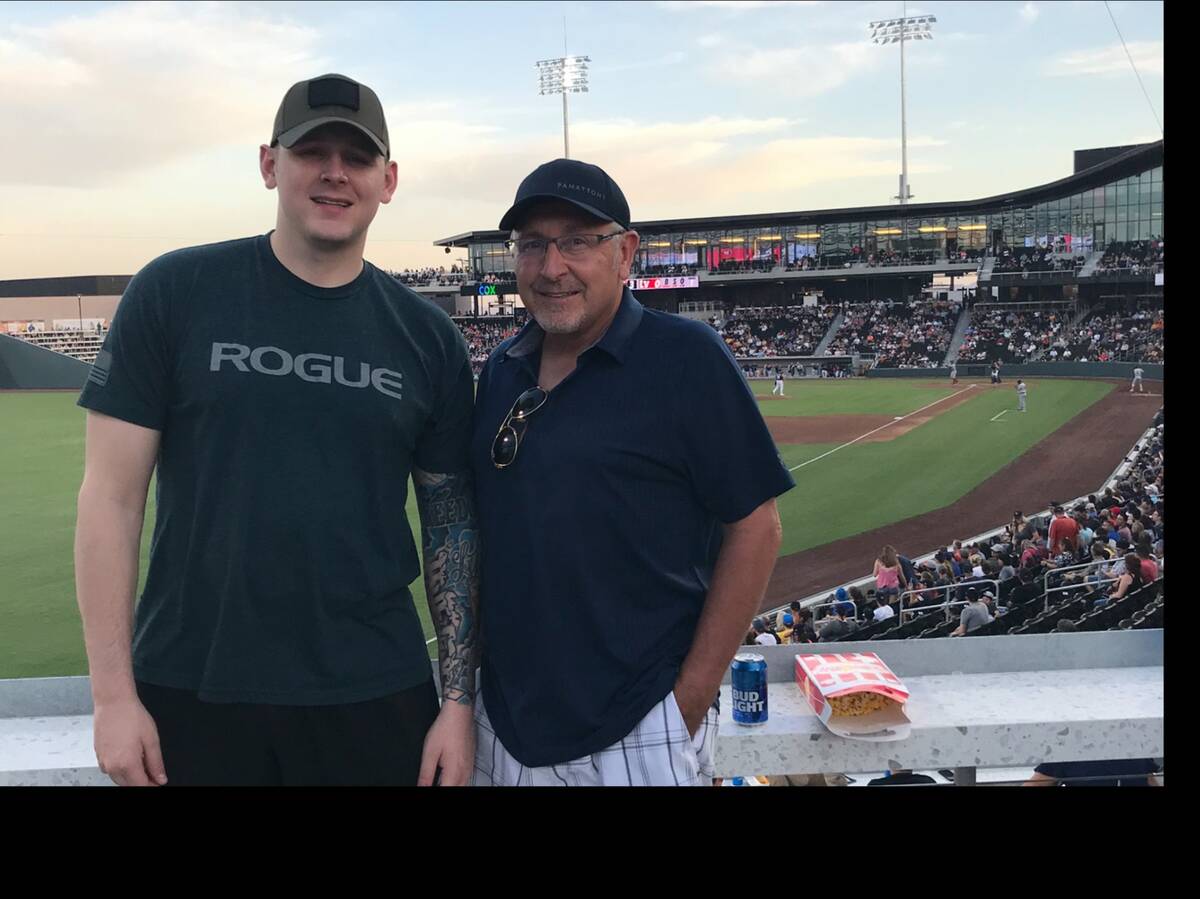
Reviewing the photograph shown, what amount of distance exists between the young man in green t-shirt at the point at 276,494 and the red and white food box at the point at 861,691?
88cm

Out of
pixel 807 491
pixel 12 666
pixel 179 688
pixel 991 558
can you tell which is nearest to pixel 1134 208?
pixel 807 491

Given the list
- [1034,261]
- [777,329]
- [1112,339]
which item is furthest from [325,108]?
[1034,261]

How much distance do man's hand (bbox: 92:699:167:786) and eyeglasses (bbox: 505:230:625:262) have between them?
107 centimetres

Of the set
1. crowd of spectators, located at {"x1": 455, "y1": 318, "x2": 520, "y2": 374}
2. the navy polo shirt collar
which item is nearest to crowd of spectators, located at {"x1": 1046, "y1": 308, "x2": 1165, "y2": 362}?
crowd of spectators, located at {"x1": 455, "y1": 318, "x2": 520, "y2": 374}

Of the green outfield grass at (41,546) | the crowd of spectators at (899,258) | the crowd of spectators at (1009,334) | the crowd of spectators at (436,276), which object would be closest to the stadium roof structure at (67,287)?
the green outfield grass at (41,546)

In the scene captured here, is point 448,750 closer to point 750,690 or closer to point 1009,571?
point 750,690

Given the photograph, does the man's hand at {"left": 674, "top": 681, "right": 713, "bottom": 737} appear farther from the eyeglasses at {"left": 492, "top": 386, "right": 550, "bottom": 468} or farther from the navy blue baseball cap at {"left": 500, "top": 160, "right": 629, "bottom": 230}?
the navy blue baseball cap at {"left": 500, "top": 160, "right": 629, "bottom": 230}

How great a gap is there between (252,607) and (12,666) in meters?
7.77

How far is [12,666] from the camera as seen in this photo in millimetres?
8125

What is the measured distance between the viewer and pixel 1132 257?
36344mm

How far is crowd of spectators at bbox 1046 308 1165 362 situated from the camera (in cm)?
2933
